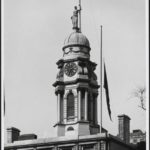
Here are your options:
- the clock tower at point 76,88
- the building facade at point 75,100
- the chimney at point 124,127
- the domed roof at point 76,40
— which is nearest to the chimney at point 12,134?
the building facade at point 75,100

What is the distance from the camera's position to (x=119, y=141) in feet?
193

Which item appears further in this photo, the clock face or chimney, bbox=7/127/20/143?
chimney, bbox=7/127/20/143

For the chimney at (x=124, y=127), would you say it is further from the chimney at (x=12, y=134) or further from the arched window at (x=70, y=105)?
the chimney at (x=12, y=134)

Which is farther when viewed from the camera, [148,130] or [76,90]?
[76,90]

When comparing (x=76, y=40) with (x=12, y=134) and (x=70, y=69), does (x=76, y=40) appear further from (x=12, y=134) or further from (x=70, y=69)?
(x=12, y=134)

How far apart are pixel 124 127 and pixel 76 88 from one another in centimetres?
662

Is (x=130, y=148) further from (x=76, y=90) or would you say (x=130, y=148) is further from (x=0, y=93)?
(x=0, y=93)

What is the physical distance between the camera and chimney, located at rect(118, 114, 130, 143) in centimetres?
6244

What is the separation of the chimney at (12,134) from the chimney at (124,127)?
37.7 ft

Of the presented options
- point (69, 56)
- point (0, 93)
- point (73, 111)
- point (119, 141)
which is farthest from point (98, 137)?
point (0, 93)

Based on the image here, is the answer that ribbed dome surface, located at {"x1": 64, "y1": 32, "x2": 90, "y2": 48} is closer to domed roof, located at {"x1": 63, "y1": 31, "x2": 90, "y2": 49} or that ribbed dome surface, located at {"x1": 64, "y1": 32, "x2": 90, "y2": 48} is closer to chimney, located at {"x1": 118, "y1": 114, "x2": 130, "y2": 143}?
domed roof, located at {"x1": 63, "y1": 31, "x2": 90, "y2": 49}

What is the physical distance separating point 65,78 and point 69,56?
2.58 metres

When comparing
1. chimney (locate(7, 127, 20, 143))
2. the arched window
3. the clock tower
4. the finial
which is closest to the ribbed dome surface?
the clock tower

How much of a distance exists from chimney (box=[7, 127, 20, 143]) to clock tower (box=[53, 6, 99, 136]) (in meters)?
4.96
